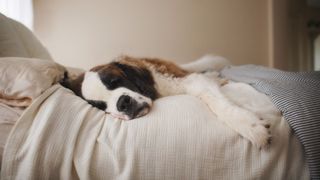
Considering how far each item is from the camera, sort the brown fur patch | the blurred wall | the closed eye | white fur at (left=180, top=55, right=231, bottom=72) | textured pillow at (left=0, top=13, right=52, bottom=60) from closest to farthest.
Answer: the closed eye < textured pillow at (left=0, top=13, right=52, bottom=60) < the brown fur patch < white fur at (left=180, top=55, right=231, bottom=72) < the blurred wall

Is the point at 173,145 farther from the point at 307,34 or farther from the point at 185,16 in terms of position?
the point at 307,34

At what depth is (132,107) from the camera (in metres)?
0.82

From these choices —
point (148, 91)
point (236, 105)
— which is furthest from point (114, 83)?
point (236, 105)

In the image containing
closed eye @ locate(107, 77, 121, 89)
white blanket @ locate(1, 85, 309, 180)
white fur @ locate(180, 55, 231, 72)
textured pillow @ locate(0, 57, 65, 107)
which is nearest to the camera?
white blanket @ locate(1, 85, 309, 180)

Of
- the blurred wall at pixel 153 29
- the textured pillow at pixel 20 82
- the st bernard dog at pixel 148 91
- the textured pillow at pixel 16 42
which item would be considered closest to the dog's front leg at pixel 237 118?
the st bernard dog at pixel 148 91

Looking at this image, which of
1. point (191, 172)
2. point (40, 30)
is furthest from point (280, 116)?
point (40, 30)

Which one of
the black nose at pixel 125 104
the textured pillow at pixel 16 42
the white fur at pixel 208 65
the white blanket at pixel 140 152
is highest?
the textured pillow at pixel 16 42

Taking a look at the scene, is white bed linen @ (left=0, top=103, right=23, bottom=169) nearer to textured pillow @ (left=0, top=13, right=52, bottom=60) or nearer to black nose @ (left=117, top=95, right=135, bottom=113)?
black nose @ (left=117, top=95, right=135, bottom=113)

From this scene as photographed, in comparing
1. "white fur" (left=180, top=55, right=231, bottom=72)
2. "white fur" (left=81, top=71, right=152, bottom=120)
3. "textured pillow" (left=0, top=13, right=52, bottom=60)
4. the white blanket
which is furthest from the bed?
"white fur" (left=180, top=55, right=231, bottom=72)

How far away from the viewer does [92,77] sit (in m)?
1.02

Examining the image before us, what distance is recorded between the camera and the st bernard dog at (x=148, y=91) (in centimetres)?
73

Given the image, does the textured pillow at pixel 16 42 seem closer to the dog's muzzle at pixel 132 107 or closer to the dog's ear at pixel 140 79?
the dog's ear at pixel 140 79

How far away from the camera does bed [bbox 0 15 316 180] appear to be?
67 centimetres

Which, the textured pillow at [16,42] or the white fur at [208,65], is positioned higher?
the textured pillow at [16,42]
